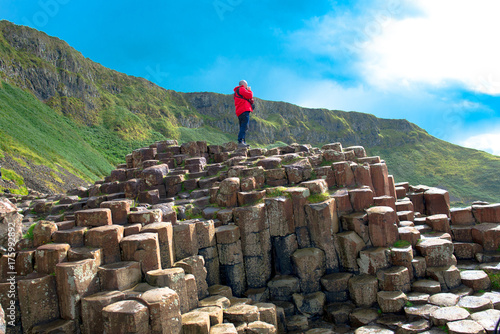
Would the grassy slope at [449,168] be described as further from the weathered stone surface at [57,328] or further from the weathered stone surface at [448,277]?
the weathered stone surface at [57,328]

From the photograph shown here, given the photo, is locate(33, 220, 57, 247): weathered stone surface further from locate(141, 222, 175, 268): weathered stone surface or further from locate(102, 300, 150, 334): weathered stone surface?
locate(102, 300, 150, 334): weathered stone surface

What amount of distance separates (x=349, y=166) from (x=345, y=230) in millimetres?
3020

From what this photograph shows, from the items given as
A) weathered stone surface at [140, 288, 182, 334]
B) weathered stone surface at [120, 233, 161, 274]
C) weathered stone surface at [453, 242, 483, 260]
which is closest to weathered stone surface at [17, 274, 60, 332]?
weathered stone surface at [120, 233, 161, 274]

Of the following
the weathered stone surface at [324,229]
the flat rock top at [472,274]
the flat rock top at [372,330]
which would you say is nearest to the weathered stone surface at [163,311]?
the flat rock top at [372,330]

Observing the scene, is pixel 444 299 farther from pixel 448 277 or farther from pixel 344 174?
pixel 344 174

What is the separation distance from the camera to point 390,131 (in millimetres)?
115500

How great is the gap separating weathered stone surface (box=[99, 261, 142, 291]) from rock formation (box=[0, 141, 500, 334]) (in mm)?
32

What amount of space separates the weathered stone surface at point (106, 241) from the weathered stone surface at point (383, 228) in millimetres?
8485

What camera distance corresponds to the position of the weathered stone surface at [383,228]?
1159 centimetres

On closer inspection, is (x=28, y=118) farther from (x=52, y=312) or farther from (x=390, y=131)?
(x=390, y=131)

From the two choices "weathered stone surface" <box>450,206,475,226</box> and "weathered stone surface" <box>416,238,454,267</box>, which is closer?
"weathered stone surface" <box>416,238,454,267</box>

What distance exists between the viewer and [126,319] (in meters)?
6.93

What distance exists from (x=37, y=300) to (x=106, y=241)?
1.97m

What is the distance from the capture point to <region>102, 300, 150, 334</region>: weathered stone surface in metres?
6.93
